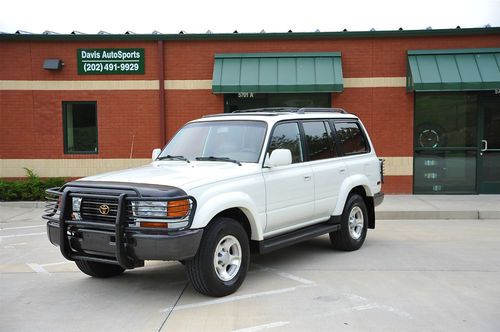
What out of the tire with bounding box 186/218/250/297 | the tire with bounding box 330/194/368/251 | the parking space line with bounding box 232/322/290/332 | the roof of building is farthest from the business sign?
the parking space line with bounding box 232/322/290/332

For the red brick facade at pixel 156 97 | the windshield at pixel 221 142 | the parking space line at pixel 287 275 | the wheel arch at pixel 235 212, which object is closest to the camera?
the wheel arch at pixel 235 212

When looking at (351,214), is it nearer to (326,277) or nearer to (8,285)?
(326,277)

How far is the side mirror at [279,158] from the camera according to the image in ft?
19.4

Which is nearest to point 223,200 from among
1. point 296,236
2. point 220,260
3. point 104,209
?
point 220,260

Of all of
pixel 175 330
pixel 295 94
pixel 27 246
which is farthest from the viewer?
pixel 295 94

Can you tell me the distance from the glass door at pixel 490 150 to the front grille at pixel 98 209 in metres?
10.9

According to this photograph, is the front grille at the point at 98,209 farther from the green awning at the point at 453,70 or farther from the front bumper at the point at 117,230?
the green awning at the point at 453,70

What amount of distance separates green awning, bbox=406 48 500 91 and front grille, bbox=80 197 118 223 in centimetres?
934

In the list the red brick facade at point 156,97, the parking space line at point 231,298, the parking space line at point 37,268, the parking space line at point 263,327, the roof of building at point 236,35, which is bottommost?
the parking space line at point 37,268

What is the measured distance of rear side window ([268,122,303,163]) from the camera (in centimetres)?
639

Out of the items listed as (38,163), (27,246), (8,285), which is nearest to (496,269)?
(8,285)

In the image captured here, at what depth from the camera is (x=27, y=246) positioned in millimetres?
8430

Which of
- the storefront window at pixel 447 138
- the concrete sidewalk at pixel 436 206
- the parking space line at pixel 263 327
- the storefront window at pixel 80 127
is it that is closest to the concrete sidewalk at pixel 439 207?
the concrete sidewalk at pixel 436 206

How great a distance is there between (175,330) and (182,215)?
107 cm
